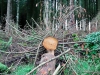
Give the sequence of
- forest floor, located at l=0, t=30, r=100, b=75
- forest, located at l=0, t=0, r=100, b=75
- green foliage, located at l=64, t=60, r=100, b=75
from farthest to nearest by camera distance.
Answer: forest floor, located at l=0, t=30, r=100, b=75, forest, located at l=0, t=0, r=100, b=75, green foliage, located at l=64, t=60, r=100, b=75

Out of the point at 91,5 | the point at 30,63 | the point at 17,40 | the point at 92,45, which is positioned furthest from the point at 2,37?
the point at 91,5

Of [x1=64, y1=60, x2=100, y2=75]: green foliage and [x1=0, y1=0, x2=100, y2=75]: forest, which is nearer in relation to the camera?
[x1=64, y1=60, x2=100, y2=75]: green foliage

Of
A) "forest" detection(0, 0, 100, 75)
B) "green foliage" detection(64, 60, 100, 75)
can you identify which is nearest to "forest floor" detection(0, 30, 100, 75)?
"forest" detection(0, 0, 100, 75)

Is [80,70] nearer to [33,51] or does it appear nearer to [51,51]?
[51,51]

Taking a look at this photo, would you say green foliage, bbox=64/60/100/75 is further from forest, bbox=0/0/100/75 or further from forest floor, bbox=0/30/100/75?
forest floor, bbox=0/30/100/75

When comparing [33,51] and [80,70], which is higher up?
[33,51]

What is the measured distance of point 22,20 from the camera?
25.1 meters

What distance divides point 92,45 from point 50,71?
5.86 feet

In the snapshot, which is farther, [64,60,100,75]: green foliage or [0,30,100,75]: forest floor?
[0,30,100,75]: forest floor

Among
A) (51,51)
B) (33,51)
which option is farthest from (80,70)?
(33,51)

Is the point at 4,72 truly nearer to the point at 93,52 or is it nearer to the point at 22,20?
the point at 93,52

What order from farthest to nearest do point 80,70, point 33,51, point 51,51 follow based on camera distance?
point 33,51, point 51,51, point 80,70

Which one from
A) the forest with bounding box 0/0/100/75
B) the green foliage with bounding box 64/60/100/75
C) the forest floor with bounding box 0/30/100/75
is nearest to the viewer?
the green foliage with bounding box 64/60/100/75

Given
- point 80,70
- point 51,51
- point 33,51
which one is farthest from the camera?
point 33,51
